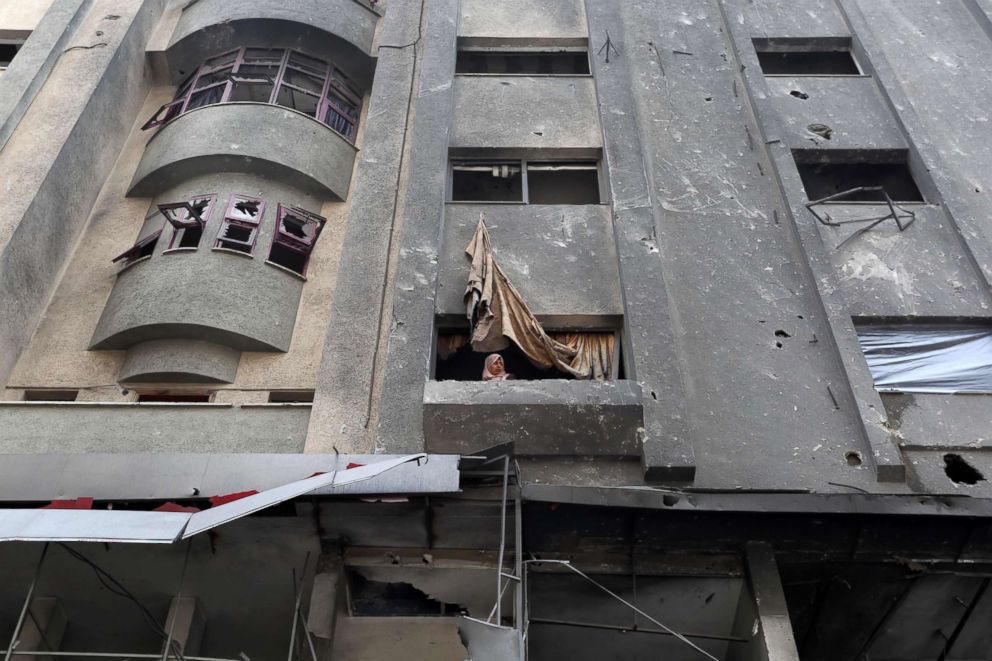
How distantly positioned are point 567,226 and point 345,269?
3.39 metres

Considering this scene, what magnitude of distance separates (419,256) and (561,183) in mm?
3757

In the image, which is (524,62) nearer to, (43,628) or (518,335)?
(518,335)

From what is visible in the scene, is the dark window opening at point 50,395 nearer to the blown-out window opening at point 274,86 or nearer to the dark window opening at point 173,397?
the dark window opening at point 173,397

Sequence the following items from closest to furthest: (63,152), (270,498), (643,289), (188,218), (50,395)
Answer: (270,498), (643,289), (50,395), (188,218), (63,152)

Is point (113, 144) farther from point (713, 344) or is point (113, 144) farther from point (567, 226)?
point (713, 344)

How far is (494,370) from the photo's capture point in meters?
10.6

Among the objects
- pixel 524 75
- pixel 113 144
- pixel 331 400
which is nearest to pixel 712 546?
pixel 331 400

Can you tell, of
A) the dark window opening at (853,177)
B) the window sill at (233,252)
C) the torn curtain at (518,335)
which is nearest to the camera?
the torn curtain at (518,335)

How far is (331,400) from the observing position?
416 inches

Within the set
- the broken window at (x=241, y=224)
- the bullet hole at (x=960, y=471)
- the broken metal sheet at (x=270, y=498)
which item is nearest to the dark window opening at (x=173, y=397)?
the broken window at (x=241, y=224)

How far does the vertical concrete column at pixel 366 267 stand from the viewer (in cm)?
1036

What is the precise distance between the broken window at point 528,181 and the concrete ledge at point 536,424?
5.32 m

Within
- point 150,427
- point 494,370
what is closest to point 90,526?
point 150,427

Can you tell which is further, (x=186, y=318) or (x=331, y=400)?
(x=186, y=318)
